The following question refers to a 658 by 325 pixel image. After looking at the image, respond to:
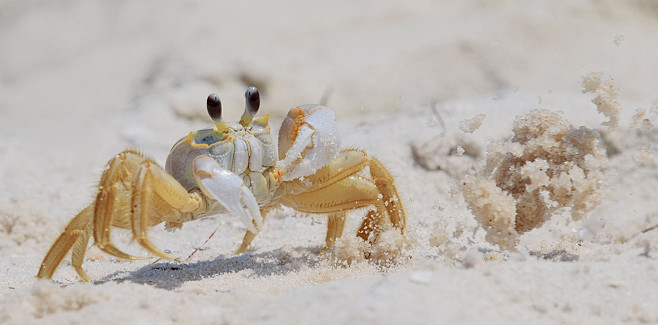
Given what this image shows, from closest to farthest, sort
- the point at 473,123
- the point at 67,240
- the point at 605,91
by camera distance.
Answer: the point at 605,91 → the point at 473,123 → the point at 67,240

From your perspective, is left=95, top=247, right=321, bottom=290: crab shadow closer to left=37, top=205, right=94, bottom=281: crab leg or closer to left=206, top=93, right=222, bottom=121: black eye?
left=37, top=205, right=94, bottom=281: crab leg

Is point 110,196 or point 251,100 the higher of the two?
point 251,100

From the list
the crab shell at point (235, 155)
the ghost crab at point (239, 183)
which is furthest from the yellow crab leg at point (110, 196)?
the crab shell at point (235, 155)

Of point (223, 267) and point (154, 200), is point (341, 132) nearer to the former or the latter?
point (223, 267)

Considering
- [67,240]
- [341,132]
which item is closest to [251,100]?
[67,240]

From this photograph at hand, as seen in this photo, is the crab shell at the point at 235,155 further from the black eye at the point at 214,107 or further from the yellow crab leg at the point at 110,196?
the yellow crab leg at the point at 110,196

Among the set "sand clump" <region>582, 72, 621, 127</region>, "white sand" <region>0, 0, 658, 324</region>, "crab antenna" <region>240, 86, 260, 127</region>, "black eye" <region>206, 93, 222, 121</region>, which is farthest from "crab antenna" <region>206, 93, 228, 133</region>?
"sand clump" <region>582, 72, 621, 127</region>
